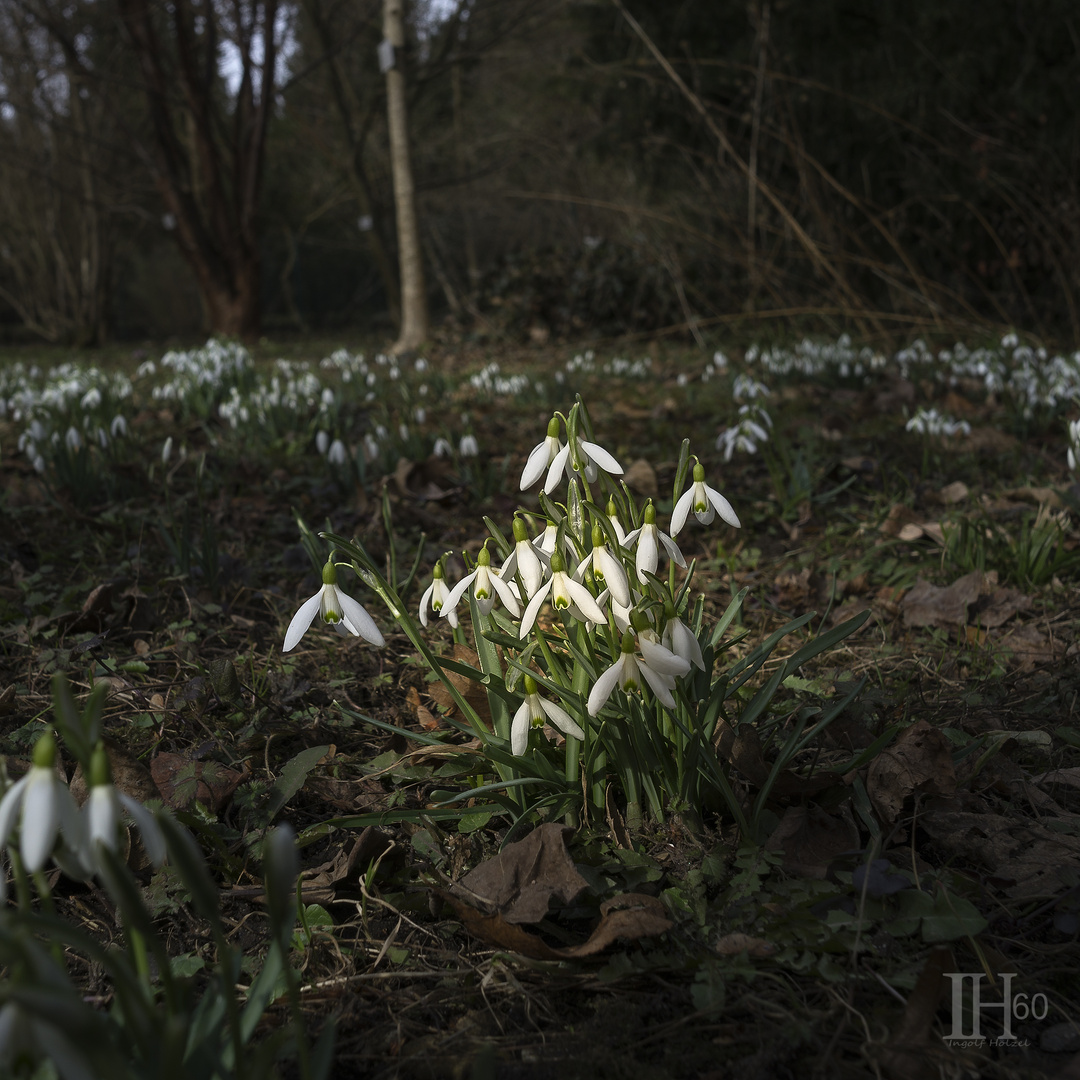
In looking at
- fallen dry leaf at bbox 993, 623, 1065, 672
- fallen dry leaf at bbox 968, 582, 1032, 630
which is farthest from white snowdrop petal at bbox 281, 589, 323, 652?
fallen dry leaf at bbox 968, 582, 1032, 630

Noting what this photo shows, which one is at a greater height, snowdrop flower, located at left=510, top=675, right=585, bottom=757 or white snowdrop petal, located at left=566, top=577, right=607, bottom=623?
white snowdrop petal, located at left=566, top=577, right=607, bottom=623

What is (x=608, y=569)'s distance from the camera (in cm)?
121

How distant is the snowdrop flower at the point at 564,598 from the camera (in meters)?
1.18

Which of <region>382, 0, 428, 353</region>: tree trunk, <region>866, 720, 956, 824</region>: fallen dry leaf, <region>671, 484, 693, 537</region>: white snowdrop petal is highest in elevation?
<region>382, 0, 428, 353</region>: tree trunk

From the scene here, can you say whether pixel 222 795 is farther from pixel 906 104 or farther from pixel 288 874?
pixel 906 104

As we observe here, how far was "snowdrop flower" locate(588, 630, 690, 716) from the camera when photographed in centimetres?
111

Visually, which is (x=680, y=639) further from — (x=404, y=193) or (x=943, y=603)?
(x=404, y=193)

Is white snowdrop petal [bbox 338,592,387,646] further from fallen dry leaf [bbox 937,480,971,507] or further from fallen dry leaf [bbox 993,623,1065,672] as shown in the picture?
fallen dry leaf [bbox 937,480,971,507]

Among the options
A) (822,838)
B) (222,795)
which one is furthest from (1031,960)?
(222,795)

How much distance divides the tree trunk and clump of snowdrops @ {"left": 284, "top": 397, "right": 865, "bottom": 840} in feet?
30.1

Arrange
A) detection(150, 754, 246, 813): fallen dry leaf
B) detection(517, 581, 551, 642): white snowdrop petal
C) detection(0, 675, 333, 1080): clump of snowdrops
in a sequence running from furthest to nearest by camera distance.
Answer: detection(150, 754, 246, 813): fallen dry leaf
detection(517, 581, 551, 642): white snowdrop petal
detection(0, 675, 333, 1080): clump of snowdrops

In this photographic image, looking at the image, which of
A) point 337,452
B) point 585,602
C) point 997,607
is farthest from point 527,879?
point 337,452

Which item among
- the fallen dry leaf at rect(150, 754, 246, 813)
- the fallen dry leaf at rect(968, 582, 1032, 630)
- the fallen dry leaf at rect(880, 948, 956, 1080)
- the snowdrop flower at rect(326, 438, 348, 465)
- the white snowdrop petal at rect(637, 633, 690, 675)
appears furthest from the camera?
the snowdrop flower at rect(326, 438, 348, 465)

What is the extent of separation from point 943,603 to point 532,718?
1588mm
